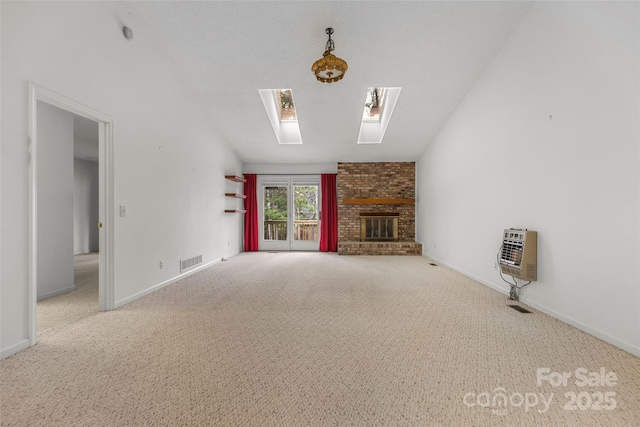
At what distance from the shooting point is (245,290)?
3361 millimetres

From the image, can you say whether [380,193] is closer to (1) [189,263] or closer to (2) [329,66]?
(2) [329,66]

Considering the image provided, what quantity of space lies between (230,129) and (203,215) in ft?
5.84

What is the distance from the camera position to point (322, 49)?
3387 millimetres

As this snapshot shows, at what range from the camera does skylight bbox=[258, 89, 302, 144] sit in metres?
4.97

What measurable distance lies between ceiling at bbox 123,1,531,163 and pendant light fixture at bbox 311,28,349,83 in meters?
0.21

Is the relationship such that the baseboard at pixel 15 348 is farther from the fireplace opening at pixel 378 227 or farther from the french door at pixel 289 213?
the fireplace opening at pixel 378 227

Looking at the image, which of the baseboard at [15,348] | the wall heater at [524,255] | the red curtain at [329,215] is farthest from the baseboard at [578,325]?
the baseboard at [15,348]

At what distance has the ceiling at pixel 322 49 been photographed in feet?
9.36

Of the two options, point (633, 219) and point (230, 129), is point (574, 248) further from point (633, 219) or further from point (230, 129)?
point (230, 129)

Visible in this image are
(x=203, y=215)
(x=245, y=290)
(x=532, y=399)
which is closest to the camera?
(x=532, y=399)

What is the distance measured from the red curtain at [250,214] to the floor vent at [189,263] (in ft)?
7.78

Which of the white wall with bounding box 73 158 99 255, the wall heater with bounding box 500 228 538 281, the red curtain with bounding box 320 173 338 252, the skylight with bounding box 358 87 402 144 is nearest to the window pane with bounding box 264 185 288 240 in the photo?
the red curtain with bounding box 320 173 338 252

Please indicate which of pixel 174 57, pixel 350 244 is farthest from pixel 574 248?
pixel 174 57

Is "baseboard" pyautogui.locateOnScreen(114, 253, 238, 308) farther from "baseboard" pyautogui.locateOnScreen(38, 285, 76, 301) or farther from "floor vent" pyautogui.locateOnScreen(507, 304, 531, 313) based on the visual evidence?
"floor vent" pyautogui.locateOnScreen(507, 304, 531, 313)
